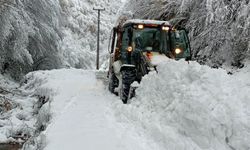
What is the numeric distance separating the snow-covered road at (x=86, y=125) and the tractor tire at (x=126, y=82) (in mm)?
408

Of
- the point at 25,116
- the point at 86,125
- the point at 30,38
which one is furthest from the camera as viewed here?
the point at 30,38

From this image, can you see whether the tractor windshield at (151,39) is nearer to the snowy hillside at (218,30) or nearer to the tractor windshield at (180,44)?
the tractor windshield at (180,44)

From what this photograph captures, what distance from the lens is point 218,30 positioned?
14.0m

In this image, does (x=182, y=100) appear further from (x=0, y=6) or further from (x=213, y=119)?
(x=0, y=6)

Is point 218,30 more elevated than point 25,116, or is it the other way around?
point 218,30

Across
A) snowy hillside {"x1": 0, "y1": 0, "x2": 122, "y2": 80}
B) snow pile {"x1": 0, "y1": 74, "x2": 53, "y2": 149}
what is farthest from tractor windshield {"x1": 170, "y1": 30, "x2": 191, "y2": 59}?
snowy hillside {"x1": 0, "y1": 0, "x2": 122, "y2": 80}

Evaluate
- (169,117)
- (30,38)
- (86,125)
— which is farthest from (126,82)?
(30,38)

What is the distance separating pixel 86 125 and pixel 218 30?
6.79 metres

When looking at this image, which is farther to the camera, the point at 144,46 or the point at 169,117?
the point at 144,46

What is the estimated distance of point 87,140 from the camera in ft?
24.8

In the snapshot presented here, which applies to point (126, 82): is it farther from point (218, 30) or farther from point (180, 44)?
point (218, 30)

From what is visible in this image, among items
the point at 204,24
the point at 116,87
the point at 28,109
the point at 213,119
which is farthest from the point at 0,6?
the point at 213,119

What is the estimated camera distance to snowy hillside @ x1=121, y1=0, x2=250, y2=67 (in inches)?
Result: 514

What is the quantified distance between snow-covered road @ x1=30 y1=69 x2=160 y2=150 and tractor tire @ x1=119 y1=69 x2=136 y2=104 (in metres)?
0.41
